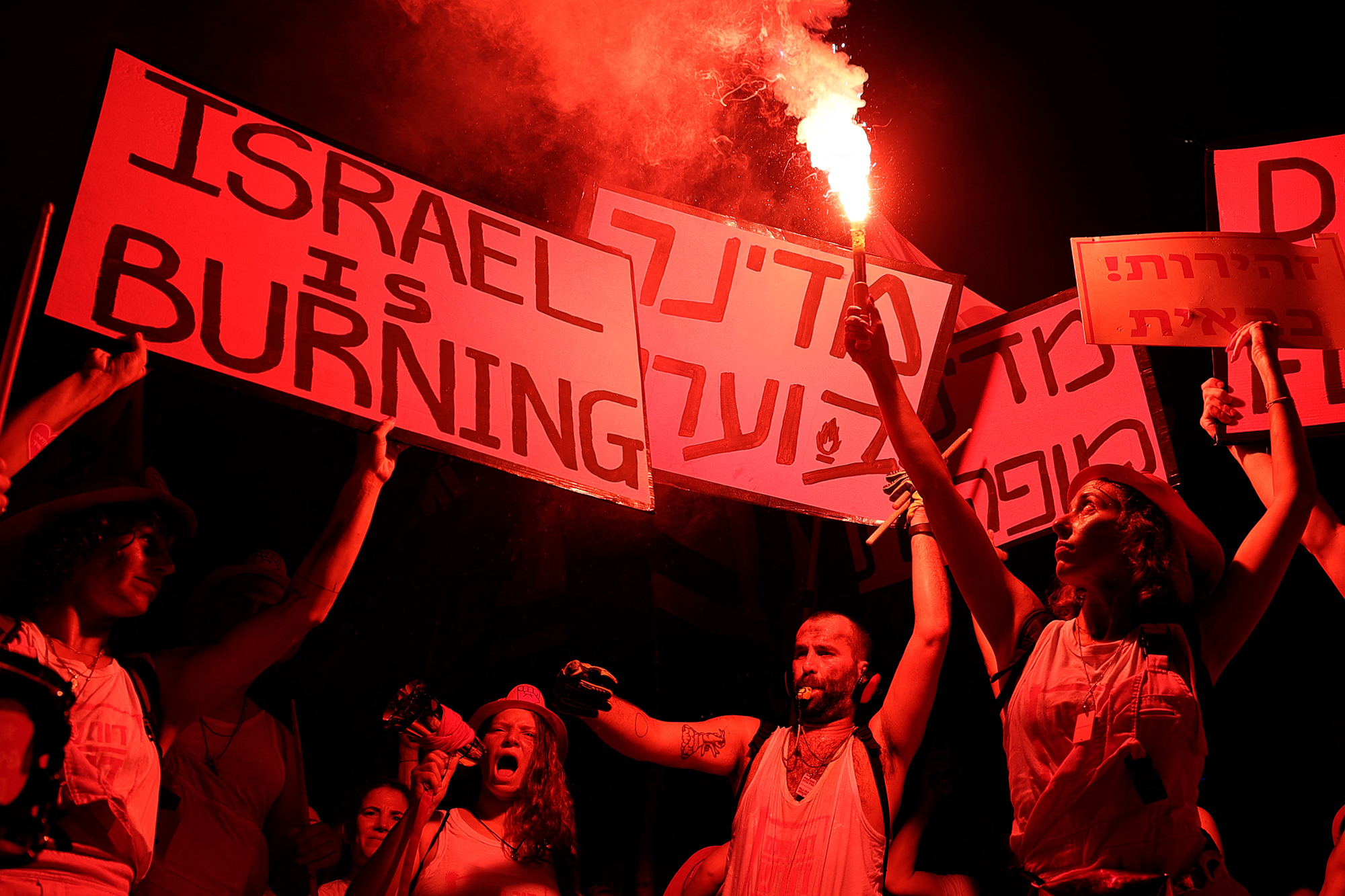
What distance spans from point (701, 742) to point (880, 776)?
2.38ft

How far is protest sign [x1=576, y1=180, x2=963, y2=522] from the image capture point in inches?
179

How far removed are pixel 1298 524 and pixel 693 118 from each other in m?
3.99

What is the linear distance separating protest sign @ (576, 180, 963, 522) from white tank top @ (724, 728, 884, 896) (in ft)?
3.98

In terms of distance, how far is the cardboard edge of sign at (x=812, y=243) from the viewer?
4.98 m

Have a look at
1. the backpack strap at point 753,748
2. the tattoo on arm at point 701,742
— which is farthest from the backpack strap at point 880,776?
the tattoo on arm at point 701,742

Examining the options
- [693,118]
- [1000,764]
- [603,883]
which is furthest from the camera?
[693,118]

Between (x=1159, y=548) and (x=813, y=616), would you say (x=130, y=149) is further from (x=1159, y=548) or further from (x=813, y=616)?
(x=1159, y=548)

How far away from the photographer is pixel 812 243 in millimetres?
5113

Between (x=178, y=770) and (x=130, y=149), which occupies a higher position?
(x=130, y=149)

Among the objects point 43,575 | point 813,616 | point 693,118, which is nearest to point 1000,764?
point 813,616

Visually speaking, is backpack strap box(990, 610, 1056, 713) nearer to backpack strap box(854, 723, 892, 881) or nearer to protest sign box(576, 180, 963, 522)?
backpack strap box(854, 723, 892, 881)

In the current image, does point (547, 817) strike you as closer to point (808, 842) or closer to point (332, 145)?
point (808, 842)

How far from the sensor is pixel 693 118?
6.10 m

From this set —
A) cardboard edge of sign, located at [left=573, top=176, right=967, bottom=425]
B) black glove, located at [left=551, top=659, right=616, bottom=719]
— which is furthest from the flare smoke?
black glove, located at [left=551, top=659, right=616, bottom=719]
